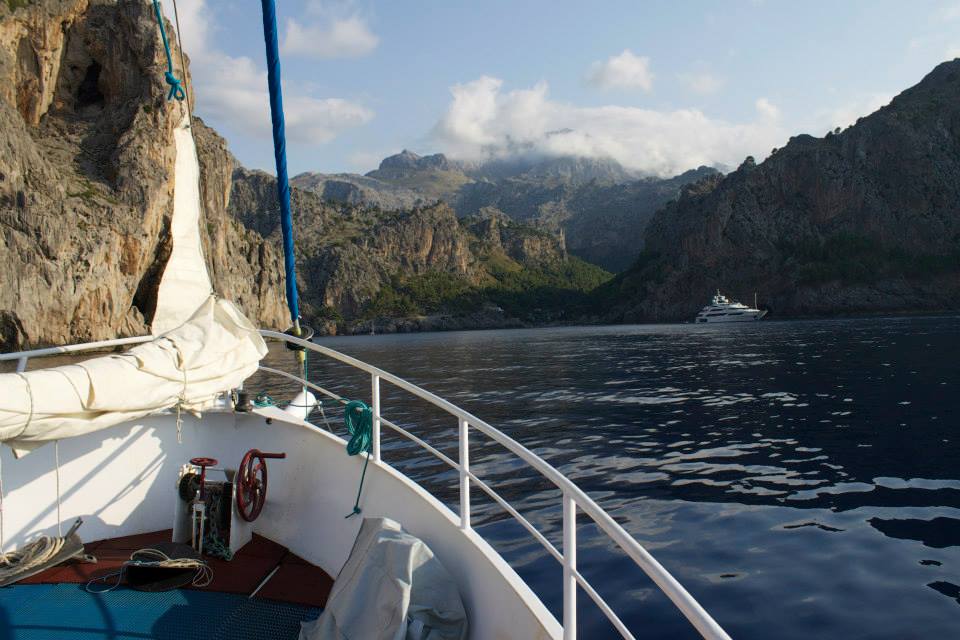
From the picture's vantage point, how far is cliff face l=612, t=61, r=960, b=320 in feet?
431

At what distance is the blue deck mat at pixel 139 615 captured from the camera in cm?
405

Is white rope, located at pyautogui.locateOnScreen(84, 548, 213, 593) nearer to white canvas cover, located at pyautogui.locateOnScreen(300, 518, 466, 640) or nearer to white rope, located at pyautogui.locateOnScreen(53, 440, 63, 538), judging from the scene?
white rope, located at pyautogui.locateOnScreen(53, 440, 63, 538)

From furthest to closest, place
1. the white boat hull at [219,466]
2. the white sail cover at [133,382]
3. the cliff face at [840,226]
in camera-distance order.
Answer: the cliff face at [840,226] < the white boat hull at [219,466] < the white sail cover at [133,382]

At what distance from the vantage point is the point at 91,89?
281 feet

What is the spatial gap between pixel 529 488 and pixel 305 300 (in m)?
Answer: 186

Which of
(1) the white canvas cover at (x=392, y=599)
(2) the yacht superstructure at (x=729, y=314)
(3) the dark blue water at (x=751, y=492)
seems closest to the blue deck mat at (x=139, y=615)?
(1) the white canvas cover at (x=392, y=599)

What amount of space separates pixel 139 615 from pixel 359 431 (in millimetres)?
1964

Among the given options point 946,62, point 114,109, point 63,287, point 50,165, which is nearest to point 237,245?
point 114,109

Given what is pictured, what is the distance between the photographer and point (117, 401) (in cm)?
437

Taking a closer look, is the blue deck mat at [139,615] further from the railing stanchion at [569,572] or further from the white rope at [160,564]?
the railing stanchion at [569,572]

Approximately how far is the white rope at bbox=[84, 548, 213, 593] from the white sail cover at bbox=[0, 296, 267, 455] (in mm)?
1143

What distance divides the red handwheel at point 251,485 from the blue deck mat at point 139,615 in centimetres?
91

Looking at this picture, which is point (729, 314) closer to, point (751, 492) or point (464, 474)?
point (751, 492)

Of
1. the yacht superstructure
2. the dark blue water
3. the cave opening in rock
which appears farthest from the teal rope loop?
the yacht superstructure
